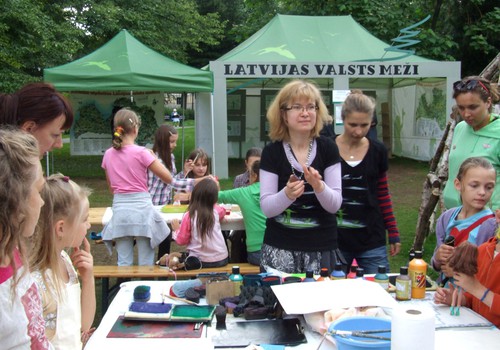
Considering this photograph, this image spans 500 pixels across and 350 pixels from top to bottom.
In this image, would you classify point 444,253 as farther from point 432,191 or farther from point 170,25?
point 170,25

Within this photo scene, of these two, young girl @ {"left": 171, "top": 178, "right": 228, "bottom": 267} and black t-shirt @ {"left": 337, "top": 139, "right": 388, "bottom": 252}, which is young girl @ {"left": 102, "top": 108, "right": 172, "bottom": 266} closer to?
young girl @ {"left": 171, "top": 178, "right": 228, "bottom": 267}

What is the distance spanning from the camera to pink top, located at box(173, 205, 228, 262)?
4.22 m

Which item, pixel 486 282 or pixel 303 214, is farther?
pixel 303 214

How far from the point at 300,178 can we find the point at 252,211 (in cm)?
168

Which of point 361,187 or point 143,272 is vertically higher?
point 361,187

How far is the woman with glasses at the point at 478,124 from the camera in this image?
308 centimetres

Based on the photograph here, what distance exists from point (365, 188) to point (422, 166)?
1150cm

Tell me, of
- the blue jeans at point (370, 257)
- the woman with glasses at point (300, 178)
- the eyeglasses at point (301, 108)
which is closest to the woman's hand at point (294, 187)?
the woman with glasses at point (300, 178)

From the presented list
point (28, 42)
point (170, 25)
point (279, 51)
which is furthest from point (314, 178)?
point (170, 25)

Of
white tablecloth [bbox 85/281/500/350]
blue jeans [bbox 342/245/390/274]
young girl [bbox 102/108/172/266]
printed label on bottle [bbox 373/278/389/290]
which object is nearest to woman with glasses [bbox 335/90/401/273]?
blue jeans [bbox 342/245/390/274]

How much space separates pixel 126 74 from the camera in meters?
8.98

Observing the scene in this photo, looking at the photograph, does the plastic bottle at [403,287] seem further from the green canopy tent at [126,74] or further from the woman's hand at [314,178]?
the green canopy tent at [126,74]

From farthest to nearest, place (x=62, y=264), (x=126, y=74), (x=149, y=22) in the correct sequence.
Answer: (x=149, y=22)
(x=126, y=74)
(x=62, y=264)

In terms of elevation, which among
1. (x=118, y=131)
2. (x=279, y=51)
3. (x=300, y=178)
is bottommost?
(x=300, y=178)
